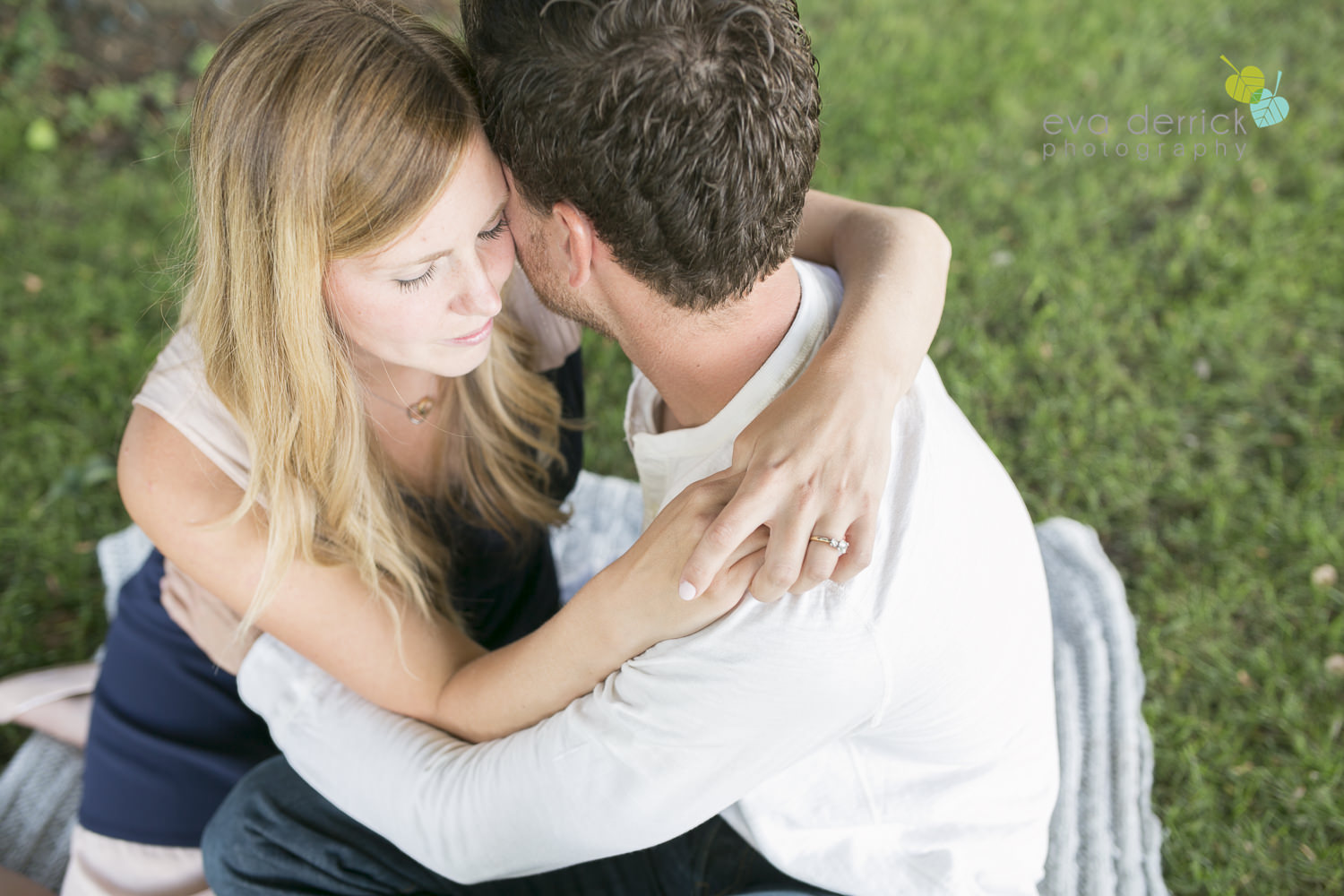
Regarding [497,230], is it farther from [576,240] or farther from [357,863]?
[357,863]

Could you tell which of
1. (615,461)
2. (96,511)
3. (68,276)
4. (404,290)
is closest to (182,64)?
(68,276)

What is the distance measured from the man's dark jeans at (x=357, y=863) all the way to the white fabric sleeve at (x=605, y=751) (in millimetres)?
140

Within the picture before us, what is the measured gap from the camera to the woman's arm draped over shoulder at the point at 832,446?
1.57 meters

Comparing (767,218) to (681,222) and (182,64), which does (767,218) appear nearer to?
(681,222)

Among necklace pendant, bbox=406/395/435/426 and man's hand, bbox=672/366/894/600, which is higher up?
man's hand, bbox=672/366/894/600

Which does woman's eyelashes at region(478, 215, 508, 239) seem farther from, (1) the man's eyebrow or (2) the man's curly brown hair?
(2) the man's curly brown hair

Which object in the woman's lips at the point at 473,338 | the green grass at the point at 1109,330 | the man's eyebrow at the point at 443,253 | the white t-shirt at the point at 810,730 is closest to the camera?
the white t-shirt at the point at 810,730

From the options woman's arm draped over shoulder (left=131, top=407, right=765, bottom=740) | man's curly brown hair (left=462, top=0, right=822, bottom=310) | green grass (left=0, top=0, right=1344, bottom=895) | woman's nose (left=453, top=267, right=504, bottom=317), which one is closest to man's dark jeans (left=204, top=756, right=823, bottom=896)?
woman's arm draped over shoulder (left=131, top=407, right=765, bottom=740)

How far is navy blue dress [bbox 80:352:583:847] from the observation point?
2.55m

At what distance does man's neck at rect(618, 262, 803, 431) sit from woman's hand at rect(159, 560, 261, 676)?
1.24 m

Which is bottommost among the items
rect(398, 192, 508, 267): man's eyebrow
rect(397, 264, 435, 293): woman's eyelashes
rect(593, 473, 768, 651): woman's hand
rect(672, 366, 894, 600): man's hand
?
rect(593, 473, 768, 651): woman's hand

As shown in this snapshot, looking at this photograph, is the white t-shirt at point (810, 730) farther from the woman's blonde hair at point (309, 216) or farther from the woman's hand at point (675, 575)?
the woman's blonde hair at point (309, 216)

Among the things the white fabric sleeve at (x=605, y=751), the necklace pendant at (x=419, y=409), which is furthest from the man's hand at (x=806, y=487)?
the necklace pendant at (x=419, y=409)

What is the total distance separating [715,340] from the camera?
192cm
